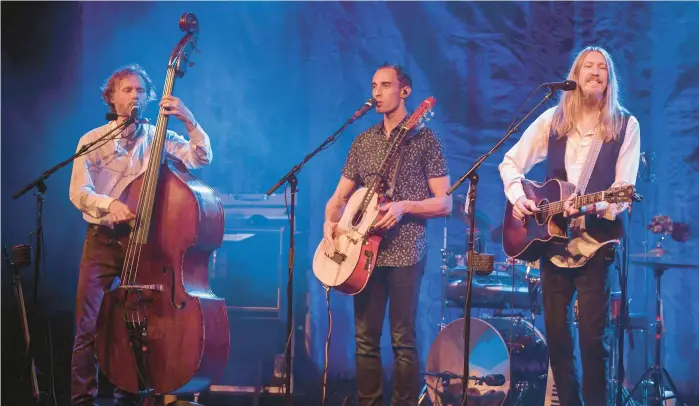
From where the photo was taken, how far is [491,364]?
4.82 metres

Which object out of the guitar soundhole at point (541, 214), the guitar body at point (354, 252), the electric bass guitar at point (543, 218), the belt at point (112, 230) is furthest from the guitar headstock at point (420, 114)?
the belt at point (112, 230)

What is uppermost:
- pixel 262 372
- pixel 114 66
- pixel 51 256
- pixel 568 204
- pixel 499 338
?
pixel 114 66

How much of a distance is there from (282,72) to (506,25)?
5.96 ft

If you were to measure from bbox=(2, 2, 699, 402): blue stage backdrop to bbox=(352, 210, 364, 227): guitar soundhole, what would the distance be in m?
1.71

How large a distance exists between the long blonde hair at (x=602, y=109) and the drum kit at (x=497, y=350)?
1388mm

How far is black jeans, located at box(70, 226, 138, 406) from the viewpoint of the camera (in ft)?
13.2

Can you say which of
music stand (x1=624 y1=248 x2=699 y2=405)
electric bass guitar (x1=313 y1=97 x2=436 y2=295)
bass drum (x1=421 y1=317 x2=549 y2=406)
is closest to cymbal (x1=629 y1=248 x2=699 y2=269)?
music stand (x1=624 y1=248 x2=699 y2=405)

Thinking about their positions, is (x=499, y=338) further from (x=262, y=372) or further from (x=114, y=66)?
(x=114, y=66)

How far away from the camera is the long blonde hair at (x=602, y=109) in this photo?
3418 millimetres

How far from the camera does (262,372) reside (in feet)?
17.3

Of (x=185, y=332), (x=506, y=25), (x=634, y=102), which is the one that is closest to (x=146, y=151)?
(x=185, y=332)

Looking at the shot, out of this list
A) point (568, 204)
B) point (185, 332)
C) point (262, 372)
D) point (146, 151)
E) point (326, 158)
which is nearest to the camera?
point (568, 204)

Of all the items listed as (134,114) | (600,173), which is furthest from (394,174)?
(134,114)

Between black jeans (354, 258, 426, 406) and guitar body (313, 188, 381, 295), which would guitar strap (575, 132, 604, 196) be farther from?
guitar body (313, 188, 381, 295)
